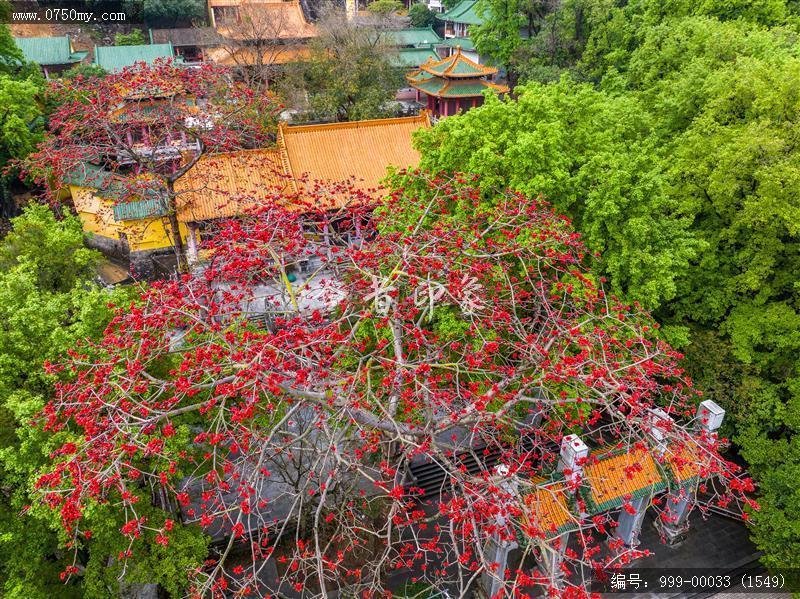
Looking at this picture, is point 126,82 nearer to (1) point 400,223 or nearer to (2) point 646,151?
(1) point 400,223

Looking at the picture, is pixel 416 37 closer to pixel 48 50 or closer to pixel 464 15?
pixel 464 15

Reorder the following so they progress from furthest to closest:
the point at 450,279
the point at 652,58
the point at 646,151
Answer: the point at 652,58 → the point at 646,151 → the point at 450,279

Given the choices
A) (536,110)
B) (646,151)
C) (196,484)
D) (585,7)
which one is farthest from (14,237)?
(585,7)

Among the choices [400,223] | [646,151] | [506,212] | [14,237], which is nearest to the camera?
[506,212]

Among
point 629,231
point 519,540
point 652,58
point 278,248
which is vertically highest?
point 652,58

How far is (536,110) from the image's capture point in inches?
457

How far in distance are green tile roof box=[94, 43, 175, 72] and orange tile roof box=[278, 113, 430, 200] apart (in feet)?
49.8

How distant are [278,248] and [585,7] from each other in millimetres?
22510

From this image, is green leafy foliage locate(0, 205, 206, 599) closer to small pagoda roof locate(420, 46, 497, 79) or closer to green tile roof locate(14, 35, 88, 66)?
small pagoda roof locate(420, 46, 497, 79)

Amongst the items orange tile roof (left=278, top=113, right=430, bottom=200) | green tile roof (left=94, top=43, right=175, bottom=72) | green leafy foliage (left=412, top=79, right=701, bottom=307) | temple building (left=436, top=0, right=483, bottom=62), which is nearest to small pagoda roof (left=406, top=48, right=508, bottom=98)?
orange tile roof (left=278, top=113, right=430, bottom=200)

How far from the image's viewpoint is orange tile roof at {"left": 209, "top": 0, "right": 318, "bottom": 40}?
86.1 ft

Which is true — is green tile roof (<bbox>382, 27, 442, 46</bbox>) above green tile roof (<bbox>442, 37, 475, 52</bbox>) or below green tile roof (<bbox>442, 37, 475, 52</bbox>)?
above

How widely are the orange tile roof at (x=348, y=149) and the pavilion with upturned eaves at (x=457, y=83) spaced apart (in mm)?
7910

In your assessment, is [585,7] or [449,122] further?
[585,7]
